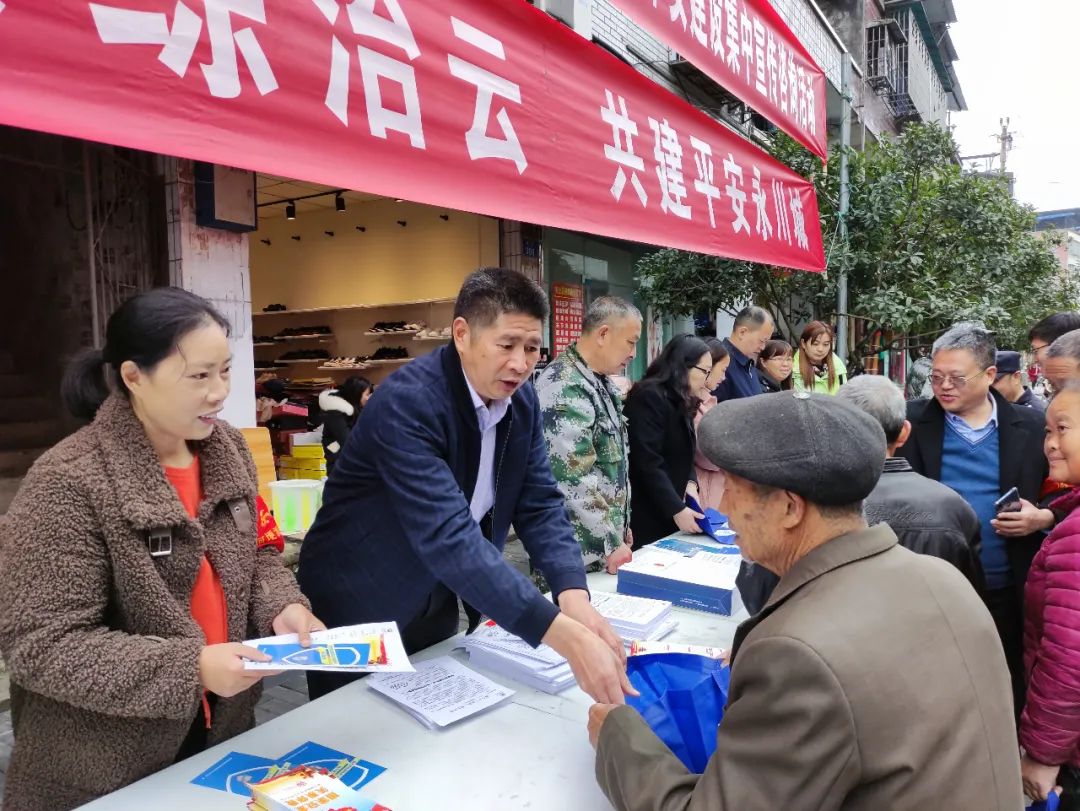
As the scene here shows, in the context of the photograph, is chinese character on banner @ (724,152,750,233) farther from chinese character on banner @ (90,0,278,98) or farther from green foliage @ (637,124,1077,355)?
chinese character on banner @ (90,0,278,98)

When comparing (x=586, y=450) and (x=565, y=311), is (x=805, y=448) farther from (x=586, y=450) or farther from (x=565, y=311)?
(x=565, y=311)

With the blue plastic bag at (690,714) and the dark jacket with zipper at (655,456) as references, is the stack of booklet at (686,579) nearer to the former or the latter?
the dark jacket with zipper at (655,456)

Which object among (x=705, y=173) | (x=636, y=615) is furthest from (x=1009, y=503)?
(x=705, y=173)

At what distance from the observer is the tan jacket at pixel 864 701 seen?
91 centimetres

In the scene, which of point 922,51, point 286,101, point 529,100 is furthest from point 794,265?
point 922,51

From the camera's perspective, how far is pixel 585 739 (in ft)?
5.07

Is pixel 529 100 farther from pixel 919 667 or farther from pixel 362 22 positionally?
pixel 919 667

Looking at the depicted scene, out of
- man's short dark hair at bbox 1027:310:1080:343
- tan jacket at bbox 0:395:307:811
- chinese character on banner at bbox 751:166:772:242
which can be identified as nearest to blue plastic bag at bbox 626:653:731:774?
tan jacket at bbox 0:395:307:811

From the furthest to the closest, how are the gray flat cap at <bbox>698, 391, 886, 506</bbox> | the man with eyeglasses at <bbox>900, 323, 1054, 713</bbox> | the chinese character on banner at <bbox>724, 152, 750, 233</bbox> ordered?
1. the chinese character on banner at <bbox>724, 152, 750, 233</bbox>
2. the man with eyeglasses at <bbox>900, 323, 1054, 713</bbox>
3. the gray flat cap at <bbox>698, 391, 886, 506</bbox>

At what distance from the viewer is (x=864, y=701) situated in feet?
2.99

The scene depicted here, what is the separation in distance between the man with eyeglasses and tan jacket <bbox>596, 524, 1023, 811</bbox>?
62.2 inches

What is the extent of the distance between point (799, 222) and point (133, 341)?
501 centimetres

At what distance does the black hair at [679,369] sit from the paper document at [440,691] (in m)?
1.93

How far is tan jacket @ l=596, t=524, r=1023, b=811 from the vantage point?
91 centimetres
